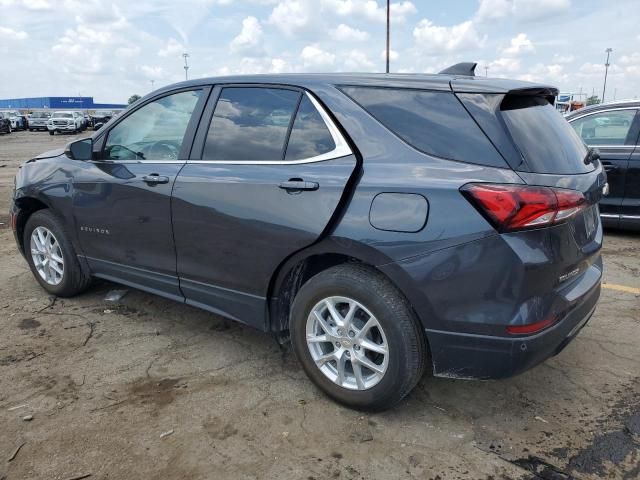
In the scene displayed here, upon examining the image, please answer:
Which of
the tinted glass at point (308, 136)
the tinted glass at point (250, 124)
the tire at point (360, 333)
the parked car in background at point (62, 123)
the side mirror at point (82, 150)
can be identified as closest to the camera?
the tire at point (360, 333)

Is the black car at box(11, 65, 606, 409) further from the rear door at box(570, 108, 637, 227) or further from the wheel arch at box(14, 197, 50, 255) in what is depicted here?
the rear door at box(570, 108, 637, 227)

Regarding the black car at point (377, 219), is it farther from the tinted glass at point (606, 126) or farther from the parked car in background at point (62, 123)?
the parked car in background at point (62, 123)

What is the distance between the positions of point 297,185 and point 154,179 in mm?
1150

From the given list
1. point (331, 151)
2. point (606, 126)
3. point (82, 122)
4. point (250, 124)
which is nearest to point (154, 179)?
point (250, 124)

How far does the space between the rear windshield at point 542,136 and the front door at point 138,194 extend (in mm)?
1901

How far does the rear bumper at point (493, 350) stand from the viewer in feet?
7.83

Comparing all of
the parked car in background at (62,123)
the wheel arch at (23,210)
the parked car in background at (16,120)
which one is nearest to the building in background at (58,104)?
the parked car in background at (16,120)

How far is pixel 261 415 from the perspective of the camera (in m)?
2.83

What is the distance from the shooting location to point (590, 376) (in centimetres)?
321

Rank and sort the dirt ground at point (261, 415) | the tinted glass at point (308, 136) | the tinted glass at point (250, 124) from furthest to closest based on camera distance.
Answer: the tinted glass at point (250, 124) < the tinted glass at point (308, 136) < the dirt ground at point (261, 415)

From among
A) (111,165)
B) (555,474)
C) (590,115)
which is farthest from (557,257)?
(590,115)

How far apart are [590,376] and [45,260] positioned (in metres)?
4.18

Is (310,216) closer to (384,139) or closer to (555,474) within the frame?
(384,139)

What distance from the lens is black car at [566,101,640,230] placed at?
622cm
